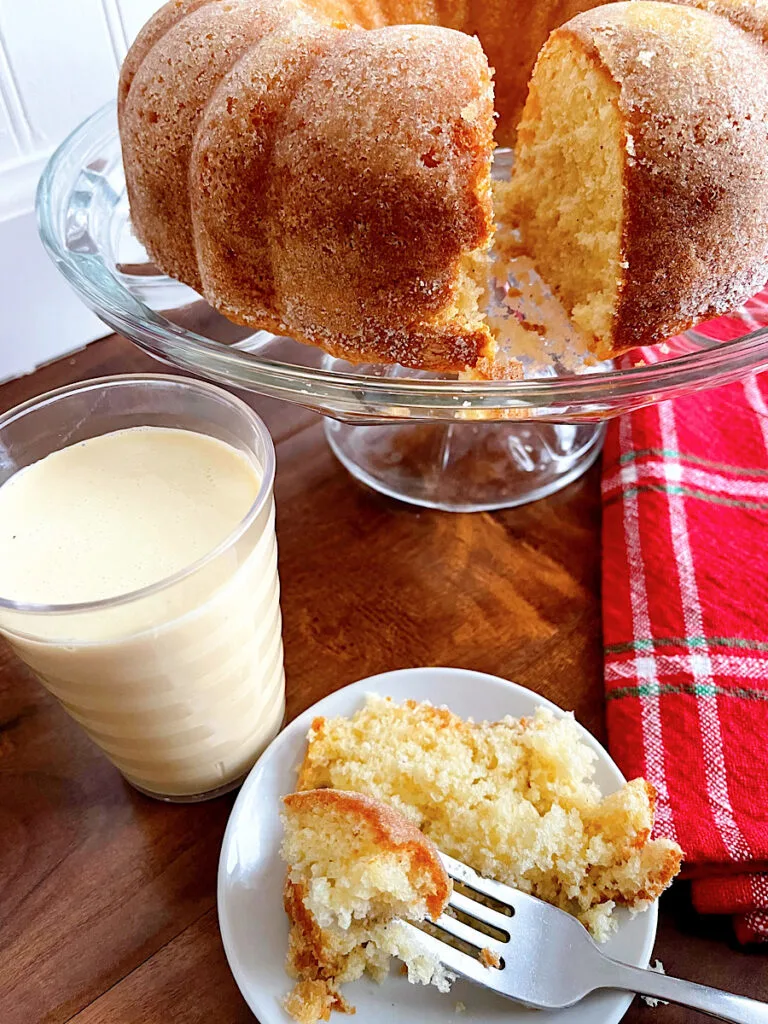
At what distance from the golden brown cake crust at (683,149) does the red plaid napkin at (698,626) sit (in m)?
0.21

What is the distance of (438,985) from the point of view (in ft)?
1.67

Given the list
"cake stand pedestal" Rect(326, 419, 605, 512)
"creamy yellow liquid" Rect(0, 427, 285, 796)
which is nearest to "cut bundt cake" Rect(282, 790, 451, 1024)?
"creamy yellow liquid" Rect(0, 427, 285, 796)

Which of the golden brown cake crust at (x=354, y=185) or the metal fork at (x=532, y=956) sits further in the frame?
the golden brown cake crust at (x=354, y=185)

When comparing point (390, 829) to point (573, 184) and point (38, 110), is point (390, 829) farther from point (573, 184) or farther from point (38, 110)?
point (38, 110)

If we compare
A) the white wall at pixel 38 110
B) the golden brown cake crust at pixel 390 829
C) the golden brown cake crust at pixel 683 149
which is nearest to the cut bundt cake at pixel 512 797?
the golden brown cake crust at pixel 390 829

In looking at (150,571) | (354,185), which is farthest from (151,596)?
(354,185)

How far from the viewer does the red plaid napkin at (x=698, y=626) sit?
58cm

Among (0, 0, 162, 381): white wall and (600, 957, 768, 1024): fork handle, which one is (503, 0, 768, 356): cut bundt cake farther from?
(0, 0, 162, 381): white wall

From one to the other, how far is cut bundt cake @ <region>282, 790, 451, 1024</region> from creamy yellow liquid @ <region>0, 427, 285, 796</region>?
0.38 feet

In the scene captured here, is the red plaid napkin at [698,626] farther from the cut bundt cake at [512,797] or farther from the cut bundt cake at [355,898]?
the cut bundt cake at [355,898]

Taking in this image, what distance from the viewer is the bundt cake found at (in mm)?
589

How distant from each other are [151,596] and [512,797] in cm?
27

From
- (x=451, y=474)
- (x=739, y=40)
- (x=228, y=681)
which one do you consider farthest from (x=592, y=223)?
(x=228, y=681)

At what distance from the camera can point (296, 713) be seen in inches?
27.5
